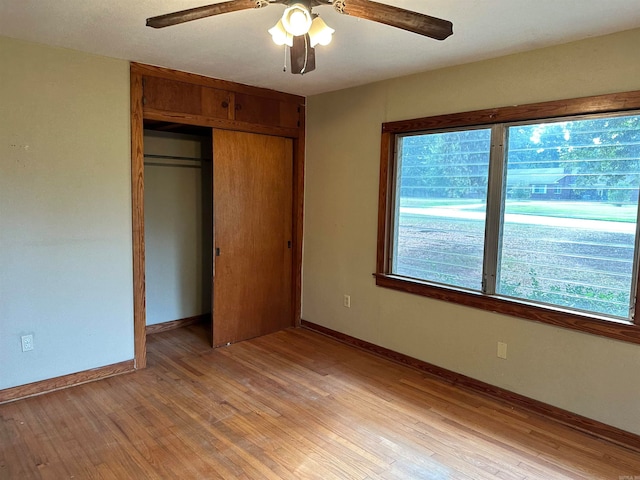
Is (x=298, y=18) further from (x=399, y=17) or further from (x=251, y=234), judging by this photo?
(x=251, y=234)

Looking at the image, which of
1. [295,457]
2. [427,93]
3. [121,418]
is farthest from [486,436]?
[427,93]

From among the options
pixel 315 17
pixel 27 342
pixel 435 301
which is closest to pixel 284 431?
pixel 435 301

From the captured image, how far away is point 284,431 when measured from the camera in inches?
103

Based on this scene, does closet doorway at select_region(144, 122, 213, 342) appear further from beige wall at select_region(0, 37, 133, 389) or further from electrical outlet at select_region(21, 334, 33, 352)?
electrical outlet at select_region(21, 334, 33, 352)

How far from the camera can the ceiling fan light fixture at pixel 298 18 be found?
1.66 m

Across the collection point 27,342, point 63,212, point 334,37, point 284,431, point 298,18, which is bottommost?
point 284,431

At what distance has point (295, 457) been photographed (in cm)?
235

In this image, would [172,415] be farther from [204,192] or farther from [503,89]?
[503,89]

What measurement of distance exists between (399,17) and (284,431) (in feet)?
7.72

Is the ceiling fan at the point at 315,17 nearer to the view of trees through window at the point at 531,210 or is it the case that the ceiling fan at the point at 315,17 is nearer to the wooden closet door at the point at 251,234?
the view of trees through window at the point at 531,210

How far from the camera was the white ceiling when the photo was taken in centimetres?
221

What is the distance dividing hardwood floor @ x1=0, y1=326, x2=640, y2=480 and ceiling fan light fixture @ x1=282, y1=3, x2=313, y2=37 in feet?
7.06

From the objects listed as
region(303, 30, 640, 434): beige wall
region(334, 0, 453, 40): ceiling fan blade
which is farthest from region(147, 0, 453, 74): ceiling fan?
region(303, 30, 640, 434): beige wall

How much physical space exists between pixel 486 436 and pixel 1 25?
3890 mm
